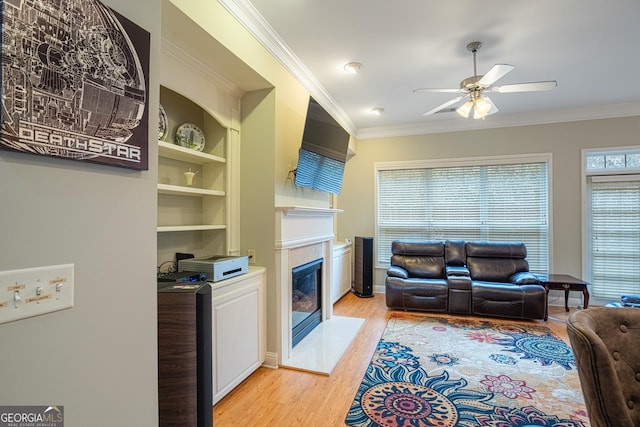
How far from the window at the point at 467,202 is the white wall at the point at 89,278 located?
474cm

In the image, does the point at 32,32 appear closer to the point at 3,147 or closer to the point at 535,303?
the point at 3,147

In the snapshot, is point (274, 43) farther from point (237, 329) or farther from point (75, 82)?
point (237, 329)

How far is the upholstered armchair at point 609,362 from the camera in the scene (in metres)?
1.01

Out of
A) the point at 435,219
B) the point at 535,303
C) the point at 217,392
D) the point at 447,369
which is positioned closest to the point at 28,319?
the point at 217,392

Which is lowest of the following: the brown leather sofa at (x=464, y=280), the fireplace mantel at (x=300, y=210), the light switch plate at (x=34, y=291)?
the brown leather sofa at (x=464, y=280)

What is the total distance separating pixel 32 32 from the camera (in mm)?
758

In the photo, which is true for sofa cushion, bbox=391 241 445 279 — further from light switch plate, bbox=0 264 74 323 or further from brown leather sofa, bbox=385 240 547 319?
light switch plate, bbox=0 264 74 323

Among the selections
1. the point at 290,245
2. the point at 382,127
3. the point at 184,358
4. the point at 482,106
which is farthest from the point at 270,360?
the point at 382,127

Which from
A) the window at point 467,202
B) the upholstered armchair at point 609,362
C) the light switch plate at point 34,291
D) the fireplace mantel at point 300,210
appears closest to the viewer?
the light switch plate at point 34,291

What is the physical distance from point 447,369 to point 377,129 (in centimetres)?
388

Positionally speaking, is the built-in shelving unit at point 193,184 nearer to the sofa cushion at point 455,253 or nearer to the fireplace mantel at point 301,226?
the fireplace mantel at point 301,226

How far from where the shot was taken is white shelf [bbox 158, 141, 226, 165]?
2181mm

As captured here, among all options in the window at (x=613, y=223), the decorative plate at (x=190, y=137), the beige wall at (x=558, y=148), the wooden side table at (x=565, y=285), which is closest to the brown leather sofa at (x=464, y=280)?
the wooden side table at (x=565, y=285)

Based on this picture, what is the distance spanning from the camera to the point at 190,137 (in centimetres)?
259
